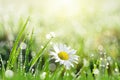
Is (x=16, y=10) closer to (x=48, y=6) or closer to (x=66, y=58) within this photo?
(x=48, y=6)

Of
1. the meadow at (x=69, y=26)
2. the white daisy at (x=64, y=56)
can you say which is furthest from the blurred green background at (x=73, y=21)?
the white daisy at (x=64, y=56)

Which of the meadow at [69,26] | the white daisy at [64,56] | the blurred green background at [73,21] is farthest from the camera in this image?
the blurred green background at [73,21]

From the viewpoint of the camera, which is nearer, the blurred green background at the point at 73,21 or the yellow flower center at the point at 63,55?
the yellow flower center at the point at 63,55

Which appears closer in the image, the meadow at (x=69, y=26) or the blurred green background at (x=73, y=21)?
the meadow at (x=69, y=26)

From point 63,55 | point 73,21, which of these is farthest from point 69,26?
point 63,55

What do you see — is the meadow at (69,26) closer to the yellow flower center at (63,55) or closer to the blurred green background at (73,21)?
the blurred green background at (73,21)

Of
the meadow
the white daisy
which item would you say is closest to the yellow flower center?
the white daisy

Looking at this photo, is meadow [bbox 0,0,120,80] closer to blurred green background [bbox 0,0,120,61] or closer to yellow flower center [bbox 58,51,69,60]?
blurred green background [bbox 0,0,120,61]

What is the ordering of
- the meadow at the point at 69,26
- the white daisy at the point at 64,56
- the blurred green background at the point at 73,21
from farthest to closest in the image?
1. the blurred green background at the point at 73,21
2. the meadow at the point at 69,26
3. the white daisy at the point at 64,56

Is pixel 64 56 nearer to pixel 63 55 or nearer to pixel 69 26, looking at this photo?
pixel 63 55

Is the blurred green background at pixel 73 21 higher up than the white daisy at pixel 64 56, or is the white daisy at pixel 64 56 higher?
the blurred green background at pixel 73 21

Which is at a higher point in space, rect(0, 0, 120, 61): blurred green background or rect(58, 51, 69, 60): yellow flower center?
rect(0, 0, 120, 61): blurred green background
